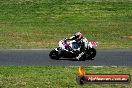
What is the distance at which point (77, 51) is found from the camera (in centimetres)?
2420

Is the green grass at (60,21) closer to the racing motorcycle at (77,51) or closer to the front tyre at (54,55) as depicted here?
the front tyre at (54,55)

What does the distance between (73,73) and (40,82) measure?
2614mm

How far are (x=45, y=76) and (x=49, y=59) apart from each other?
627 centimetres

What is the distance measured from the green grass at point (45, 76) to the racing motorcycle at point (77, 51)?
3.25 meters

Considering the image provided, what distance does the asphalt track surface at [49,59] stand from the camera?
22.4 meters

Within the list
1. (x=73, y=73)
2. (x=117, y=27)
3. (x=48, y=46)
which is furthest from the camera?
(x=117, y=27)

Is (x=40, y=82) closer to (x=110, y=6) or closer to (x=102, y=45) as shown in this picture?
(x=102, y=45)

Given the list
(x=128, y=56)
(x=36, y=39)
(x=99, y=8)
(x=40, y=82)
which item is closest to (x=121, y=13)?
(x=99, y=8)

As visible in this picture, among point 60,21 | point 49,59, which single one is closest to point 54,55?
point 49,59

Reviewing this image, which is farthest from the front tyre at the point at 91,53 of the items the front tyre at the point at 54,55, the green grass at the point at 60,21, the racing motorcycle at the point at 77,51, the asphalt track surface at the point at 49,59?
the green grass at the point at 60,21

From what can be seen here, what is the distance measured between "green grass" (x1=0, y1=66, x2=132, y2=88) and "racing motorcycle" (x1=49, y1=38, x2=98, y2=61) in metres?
3.25

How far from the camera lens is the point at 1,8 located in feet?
165

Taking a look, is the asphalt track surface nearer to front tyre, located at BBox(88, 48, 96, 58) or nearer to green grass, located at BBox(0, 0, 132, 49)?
front tyre, located at BBox(88, 48, 96, 58)

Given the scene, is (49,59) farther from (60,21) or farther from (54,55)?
(60,21)
